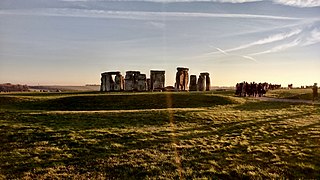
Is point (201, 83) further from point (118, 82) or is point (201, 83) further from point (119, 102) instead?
point (119, 102)

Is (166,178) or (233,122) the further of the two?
(233,122)

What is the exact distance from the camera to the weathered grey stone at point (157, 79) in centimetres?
4759

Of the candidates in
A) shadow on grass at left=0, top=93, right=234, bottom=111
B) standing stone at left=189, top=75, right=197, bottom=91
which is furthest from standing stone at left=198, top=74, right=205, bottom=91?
shadow on grass at left=0, top=93, right=234, bottom=111

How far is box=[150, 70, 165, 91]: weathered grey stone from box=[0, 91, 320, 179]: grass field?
23.2 metres

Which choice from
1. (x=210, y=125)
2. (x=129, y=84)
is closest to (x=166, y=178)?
(x=210, y=125)

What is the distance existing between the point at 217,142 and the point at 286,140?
4.52 metres

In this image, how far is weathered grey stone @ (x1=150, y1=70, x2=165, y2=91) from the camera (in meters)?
47.6

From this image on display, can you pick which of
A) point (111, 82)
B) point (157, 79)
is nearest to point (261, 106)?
point (157, 79)

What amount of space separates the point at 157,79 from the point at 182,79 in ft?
13.9

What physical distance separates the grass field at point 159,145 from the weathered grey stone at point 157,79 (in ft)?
76.1

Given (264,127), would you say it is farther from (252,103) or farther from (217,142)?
(252,103)

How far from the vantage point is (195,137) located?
59.8 feet

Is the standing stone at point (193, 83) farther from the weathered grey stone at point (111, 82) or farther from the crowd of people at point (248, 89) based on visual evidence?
the weathered grey stone at point (111, 82)

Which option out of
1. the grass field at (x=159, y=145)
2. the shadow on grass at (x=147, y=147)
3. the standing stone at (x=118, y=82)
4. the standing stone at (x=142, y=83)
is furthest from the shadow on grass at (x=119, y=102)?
the standing stone at (x=118, y=82)
